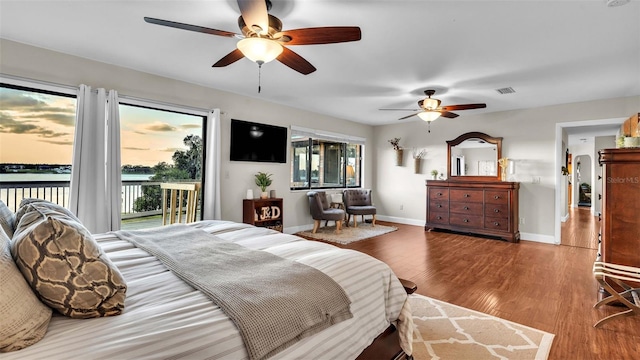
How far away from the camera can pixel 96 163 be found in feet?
11.1

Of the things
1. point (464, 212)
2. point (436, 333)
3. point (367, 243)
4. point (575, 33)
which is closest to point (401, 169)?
point (464, 212)

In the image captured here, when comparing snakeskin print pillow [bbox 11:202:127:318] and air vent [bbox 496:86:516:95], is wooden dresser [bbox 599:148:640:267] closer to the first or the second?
air vent [bbox 496:86:516:95]

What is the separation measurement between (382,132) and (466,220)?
3034 millimetres

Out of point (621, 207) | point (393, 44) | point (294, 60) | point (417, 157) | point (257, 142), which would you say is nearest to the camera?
point (294, 60)

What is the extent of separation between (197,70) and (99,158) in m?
1.57

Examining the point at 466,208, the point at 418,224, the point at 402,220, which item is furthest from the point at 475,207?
the point at 402,220

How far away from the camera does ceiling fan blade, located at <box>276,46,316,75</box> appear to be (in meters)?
2.48

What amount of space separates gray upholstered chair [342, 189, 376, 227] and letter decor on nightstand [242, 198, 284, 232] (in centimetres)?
191

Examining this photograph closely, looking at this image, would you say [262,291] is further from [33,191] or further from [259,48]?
[33,191]

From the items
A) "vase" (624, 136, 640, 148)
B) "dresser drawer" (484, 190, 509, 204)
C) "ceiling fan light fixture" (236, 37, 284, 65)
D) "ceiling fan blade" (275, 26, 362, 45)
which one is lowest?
"dresser drawer" (484, 190, 509, 204)

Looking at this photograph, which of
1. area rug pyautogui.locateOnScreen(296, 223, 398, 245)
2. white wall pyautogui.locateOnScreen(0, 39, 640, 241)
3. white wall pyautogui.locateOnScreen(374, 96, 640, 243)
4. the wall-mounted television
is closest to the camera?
white wall pyautogui.locateOnScreen(0, 39, 640, 241)


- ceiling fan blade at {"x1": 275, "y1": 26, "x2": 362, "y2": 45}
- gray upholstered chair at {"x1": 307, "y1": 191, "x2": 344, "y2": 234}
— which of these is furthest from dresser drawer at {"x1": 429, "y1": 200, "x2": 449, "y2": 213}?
ceiling fan blade at {"x1": 275, "y1": 26, "x2": 362, "y2": 45}

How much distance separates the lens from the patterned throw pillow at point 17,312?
2.82 feet

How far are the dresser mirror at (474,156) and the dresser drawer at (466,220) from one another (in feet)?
2.90
